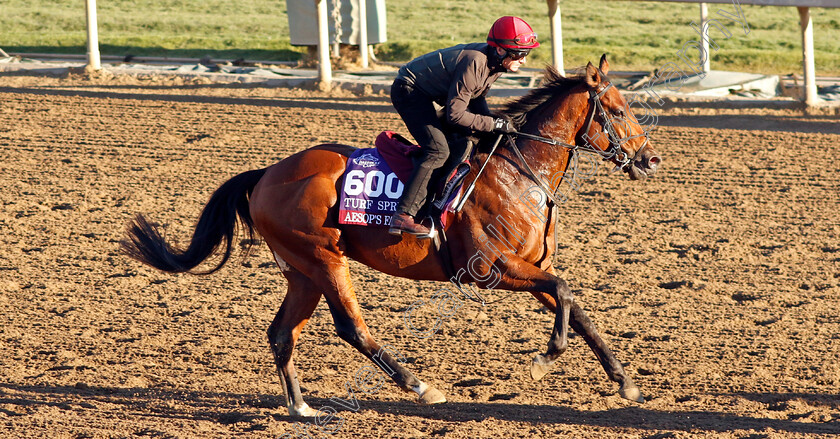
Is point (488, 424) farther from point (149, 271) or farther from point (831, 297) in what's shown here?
point (149, 271)

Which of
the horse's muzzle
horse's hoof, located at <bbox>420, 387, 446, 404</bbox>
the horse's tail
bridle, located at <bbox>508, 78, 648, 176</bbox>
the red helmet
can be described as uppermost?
the red helmet

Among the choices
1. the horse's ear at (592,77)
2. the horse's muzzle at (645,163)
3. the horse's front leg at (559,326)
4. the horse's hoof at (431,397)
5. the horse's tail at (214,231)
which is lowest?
the horse's hoof at (431,397)

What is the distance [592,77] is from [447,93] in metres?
0.83

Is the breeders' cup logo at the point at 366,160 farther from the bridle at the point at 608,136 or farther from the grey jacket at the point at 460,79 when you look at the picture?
the bridle at the point at 608,136

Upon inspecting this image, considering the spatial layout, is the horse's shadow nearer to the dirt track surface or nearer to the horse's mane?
the dirt track surface

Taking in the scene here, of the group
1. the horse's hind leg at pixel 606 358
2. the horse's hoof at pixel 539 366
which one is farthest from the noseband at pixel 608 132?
the horse's hoof at pixel 539 366

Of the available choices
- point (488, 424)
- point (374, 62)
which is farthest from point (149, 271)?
point (374, 62)

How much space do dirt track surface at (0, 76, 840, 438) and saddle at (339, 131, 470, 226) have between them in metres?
1.11

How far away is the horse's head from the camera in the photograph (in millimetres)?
5031

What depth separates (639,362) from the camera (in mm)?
5613

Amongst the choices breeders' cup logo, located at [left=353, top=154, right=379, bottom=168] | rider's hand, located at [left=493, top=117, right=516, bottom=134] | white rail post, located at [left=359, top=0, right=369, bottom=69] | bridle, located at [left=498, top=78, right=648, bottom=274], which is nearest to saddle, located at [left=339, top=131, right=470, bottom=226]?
breeders' cup logo, located at [left=353, top=154, right=379, bottom=168]

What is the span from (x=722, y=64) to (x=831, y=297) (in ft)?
41.0

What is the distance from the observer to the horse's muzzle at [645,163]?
199 inches

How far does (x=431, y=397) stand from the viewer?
492 centimetres
